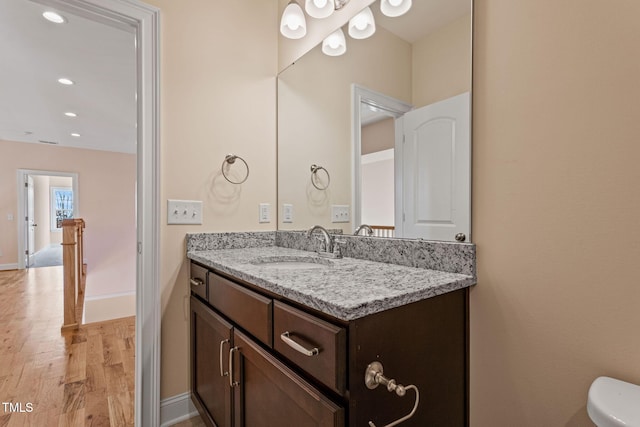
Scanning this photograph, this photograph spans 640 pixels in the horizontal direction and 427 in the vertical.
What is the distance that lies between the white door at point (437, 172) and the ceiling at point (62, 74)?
1.84 metres

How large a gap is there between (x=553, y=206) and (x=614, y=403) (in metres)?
0.45

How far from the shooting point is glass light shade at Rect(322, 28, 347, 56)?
5.23ft

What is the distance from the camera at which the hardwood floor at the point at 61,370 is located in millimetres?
1665

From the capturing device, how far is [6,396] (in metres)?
1.81

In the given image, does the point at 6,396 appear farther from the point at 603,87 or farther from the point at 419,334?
the point at 603,87

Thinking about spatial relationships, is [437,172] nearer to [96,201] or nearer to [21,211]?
[96,201]

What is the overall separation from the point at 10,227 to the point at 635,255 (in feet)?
27.8

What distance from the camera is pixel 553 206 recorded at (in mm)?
837

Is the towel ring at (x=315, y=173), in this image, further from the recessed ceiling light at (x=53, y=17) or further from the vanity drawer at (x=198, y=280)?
the recessed ceiling light at (x=53, y=17)

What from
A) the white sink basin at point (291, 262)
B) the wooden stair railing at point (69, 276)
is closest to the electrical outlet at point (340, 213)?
the white sink basin at point (291, 262)

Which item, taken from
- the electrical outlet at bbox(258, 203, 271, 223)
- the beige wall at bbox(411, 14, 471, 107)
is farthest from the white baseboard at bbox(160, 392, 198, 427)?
the beige wall at bbox(411, 14, 471, 107)

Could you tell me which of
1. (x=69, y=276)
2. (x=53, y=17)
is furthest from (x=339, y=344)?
(x=69, y=276)

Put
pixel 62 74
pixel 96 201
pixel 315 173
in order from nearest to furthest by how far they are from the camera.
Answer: pixel 315 173
pixel 62 74
pixel 96 201

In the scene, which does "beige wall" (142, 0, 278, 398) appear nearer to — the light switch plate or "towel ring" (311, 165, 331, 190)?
the light switch plate
